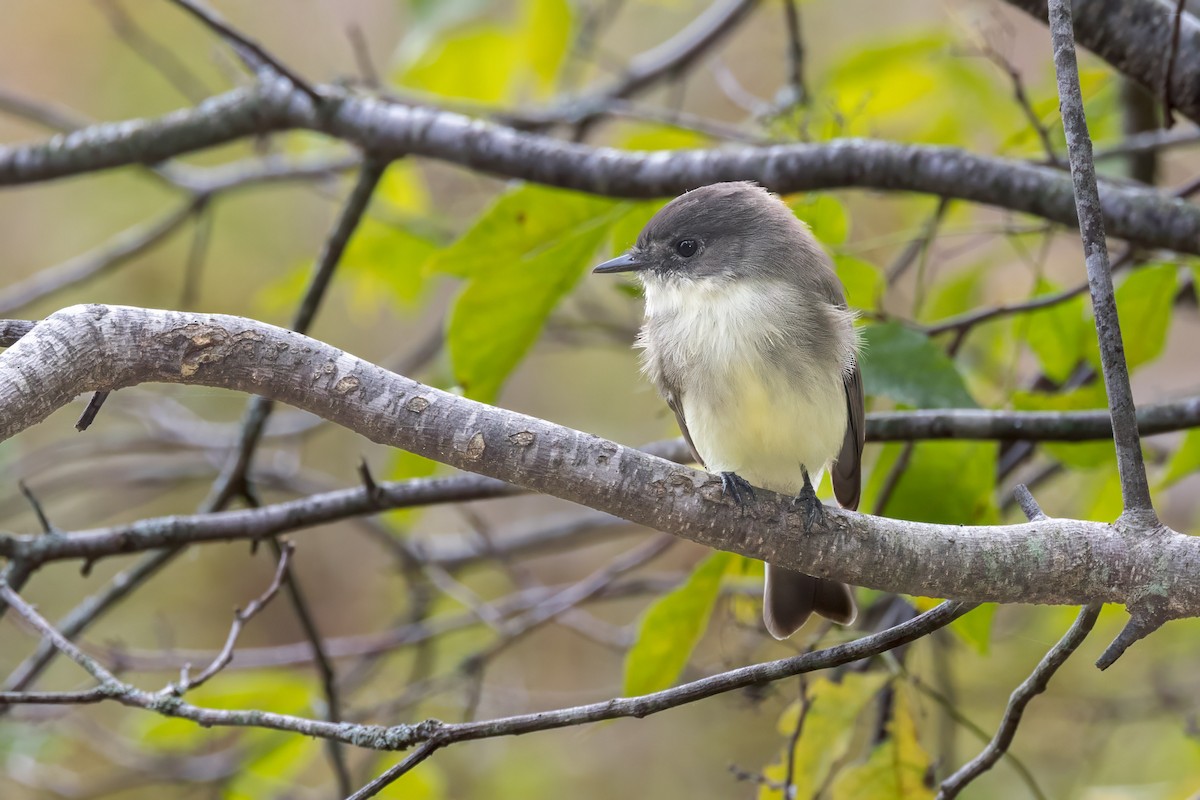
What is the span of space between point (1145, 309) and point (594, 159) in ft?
4.26

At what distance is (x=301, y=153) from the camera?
16.8 ft

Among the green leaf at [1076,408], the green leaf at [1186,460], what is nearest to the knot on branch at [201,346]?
the green leaf at [1076,408]

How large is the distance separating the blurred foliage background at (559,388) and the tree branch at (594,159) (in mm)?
89

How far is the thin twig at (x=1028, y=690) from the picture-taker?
66.8 inches

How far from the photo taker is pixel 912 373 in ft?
7.93

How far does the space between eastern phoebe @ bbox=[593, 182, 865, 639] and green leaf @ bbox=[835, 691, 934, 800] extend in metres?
0.29

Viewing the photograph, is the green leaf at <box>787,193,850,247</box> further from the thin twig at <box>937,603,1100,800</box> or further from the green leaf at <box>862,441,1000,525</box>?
the thin twig at <box>937,603,1100,800</box>

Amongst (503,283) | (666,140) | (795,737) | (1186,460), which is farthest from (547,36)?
(795,737)

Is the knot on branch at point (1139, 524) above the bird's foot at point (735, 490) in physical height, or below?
below

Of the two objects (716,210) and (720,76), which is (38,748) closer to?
A: (716,210)

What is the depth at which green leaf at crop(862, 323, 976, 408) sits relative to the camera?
2.38 metres

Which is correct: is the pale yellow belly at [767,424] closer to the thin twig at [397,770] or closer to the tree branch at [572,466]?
the tree branch at [572,466]

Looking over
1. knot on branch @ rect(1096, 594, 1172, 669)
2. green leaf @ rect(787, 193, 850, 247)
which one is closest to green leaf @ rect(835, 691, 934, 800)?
knot on branch @ rect(1096, 594, 1172, 669)

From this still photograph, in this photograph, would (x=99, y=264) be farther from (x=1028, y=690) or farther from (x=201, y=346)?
(x=1028, y=690)
